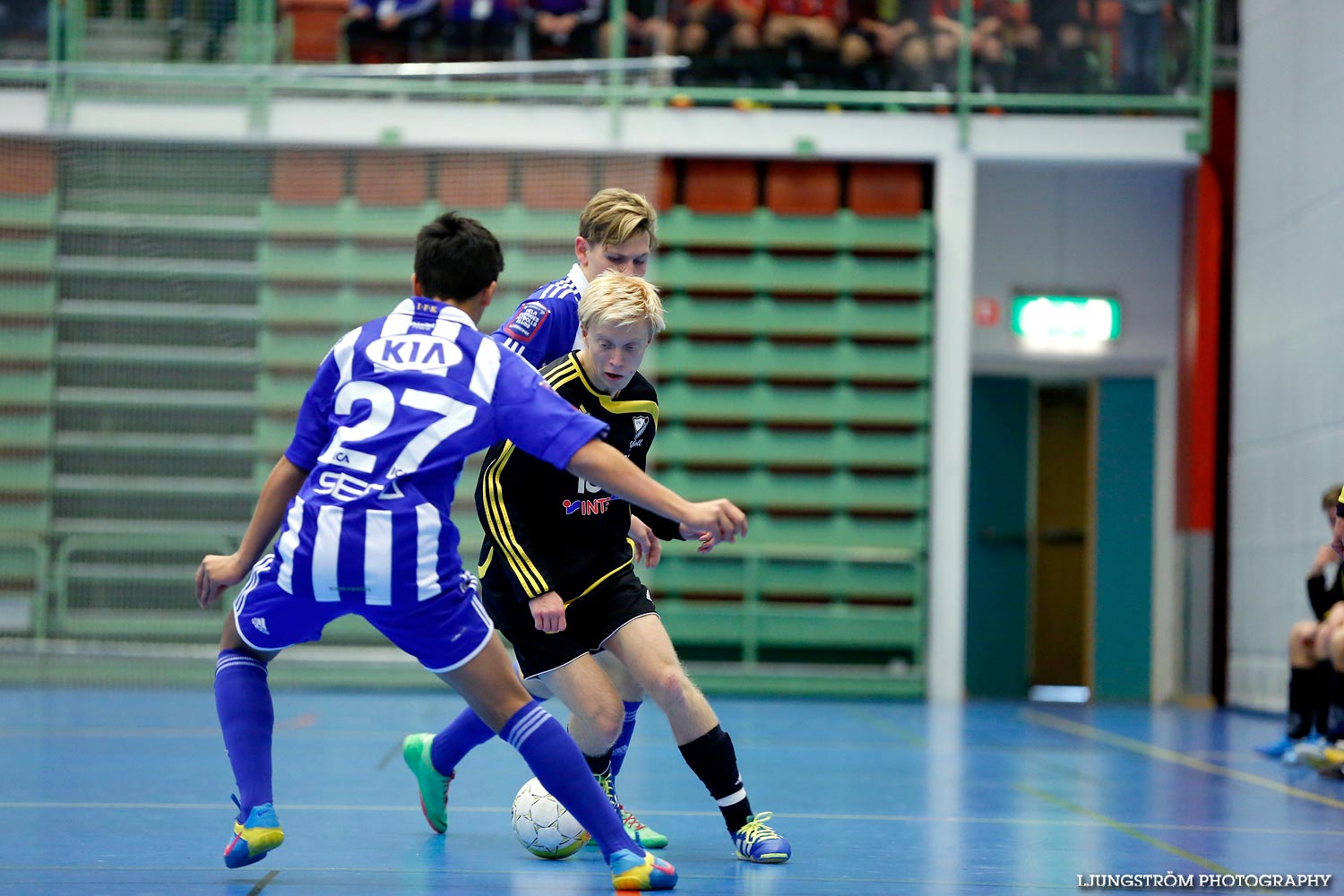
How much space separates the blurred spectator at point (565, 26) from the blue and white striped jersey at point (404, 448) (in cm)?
818

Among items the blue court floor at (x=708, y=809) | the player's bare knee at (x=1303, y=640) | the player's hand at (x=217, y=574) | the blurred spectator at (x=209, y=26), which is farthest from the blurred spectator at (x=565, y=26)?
the player's hand at (x=217, y=574)

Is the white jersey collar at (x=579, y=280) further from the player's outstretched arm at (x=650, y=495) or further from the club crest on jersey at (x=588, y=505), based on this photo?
the player's outstretched arm at (x=650, y=495)

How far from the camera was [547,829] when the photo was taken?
376 cm

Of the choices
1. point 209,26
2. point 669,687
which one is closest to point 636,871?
point 669,687

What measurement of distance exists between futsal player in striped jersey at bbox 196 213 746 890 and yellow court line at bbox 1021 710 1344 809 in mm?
3450

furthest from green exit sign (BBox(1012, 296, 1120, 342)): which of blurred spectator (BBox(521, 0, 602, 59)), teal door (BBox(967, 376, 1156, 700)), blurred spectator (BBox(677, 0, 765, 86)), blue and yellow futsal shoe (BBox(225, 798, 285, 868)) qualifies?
blue and yellow futsal shoe (BBox(225, 798, 285, 868))

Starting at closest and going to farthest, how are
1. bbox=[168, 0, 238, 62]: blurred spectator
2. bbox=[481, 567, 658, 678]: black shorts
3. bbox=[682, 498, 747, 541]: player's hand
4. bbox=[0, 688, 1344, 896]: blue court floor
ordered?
bbox=[682, 498, 747, 541]: player's hand < bbox=[0, 688, 1344, 896]: blue court floor < bbox=[481, 567, 658, 678]: black shorts < bbox=[168, 0, 238, 62]: blurred spectator

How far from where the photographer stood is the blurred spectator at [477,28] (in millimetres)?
10781

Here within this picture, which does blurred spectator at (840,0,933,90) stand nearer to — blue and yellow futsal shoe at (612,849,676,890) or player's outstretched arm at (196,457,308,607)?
player's outstretched arm at (196,457,308,607)

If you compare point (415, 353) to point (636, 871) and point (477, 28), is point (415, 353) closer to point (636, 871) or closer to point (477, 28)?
point (636, 871)

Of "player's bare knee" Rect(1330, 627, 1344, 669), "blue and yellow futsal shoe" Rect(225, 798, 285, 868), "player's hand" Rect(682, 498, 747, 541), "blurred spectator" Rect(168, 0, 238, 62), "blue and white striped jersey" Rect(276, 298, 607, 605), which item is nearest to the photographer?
"player's hand" Rect(682, 498, 747, 541)

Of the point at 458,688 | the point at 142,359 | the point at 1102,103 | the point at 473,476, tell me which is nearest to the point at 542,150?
the point at 473,476

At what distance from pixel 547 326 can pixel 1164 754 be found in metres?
4.60

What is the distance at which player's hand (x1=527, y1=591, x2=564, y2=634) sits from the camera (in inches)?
137
